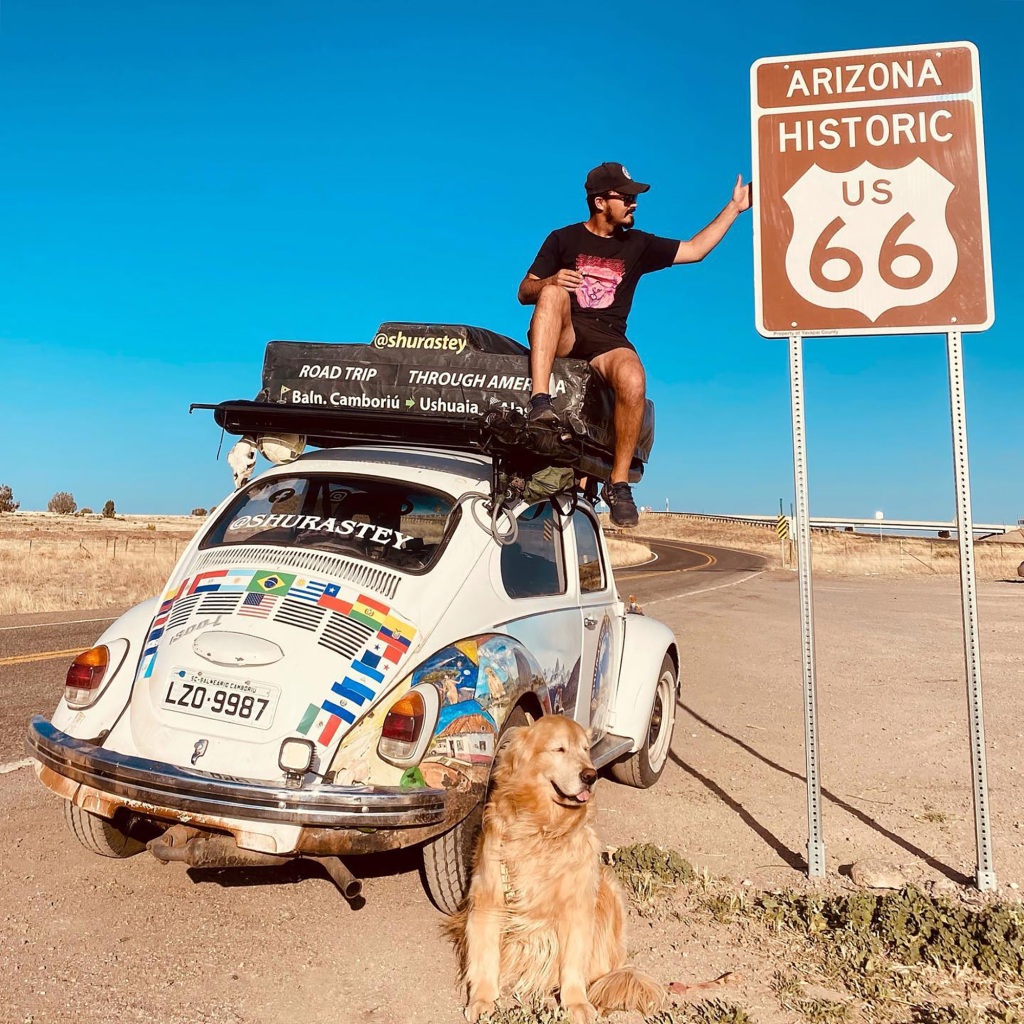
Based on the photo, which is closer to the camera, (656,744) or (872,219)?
(872,219)

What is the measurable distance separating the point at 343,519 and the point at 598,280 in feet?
8.41

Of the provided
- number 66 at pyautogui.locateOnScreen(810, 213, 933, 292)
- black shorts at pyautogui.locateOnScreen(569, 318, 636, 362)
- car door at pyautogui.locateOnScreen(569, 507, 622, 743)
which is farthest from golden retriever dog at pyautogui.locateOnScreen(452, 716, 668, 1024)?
black shorts at pyautogui.locateOnScreen(569, 318, 636, 362)

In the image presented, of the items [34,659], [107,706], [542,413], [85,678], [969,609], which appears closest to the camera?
[107,706]

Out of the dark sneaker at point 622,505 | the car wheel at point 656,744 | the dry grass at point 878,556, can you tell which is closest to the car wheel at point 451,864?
the dark sneaker at point 622,505

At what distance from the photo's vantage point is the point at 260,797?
3.06m

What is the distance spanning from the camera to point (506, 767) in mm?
3311

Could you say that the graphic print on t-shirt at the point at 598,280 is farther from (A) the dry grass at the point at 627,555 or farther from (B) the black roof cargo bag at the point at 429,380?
(A) the dry grass at the point at 627,555

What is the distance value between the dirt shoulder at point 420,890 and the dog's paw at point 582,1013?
0.44 m

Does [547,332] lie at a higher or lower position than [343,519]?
higher

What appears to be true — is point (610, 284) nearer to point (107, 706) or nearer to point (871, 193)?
point (871, 193)

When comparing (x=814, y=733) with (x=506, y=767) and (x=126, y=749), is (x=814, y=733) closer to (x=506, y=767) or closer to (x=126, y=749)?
(x=506, y=767)

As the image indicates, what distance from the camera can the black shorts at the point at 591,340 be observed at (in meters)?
5.87

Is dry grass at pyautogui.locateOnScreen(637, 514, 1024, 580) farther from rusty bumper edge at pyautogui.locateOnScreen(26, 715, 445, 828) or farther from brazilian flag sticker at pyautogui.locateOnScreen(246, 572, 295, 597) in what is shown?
rusty bumper edge at pyautogui.locateOnScreen(26, 715, 445, 828)

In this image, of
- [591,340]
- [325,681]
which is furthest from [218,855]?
[591,340]
